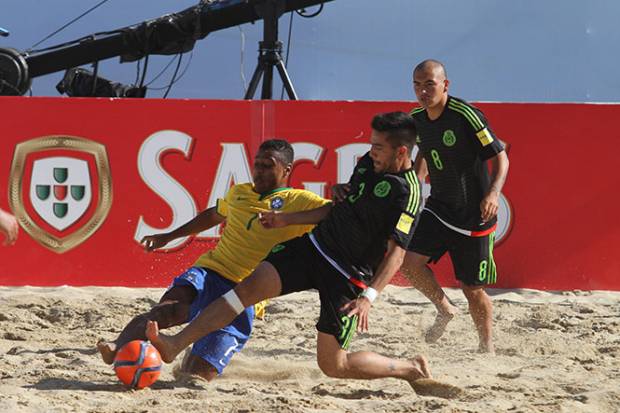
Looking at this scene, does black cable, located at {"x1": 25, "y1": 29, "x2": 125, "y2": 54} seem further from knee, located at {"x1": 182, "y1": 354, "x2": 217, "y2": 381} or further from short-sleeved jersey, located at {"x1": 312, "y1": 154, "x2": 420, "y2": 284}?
short-sleeved jersey, located at {"x1": 312, "y1": 154, "x2": 420, "y2": 284}

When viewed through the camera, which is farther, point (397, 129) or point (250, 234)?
point (250, 234)

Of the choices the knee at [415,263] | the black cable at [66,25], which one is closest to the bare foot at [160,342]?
the knee at [415,263]

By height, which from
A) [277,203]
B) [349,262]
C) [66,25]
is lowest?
[349,262]

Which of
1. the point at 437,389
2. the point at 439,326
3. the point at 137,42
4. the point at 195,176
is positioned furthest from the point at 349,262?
the point at 137,42

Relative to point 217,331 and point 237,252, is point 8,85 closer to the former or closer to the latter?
point 237,252

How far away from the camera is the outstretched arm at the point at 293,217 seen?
5004mm

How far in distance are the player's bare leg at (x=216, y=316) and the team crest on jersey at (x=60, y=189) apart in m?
3.49

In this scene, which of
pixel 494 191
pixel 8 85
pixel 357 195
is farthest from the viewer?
pixel 8 85

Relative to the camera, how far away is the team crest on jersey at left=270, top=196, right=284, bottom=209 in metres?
5.47

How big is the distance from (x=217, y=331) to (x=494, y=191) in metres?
1.69

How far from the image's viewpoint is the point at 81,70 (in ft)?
35.5

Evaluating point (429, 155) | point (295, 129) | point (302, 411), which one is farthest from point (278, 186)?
point (295, 129)

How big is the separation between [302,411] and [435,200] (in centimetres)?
218

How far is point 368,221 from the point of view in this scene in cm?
493
